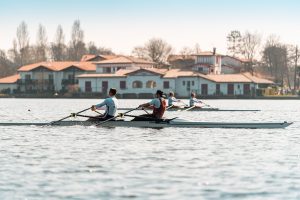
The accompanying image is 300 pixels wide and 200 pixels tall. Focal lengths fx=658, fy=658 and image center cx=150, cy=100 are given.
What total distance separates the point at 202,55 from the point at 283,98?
21.5 m

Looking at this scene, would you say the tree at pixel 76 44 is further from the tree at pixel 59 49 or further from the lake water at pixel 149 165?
the lake water at pixel 149 165

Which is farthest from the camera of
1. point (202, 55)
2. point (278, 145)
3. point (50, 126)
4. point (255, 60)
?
point (255, 60)

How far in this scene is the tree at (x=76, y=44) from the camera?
149637 millimetres

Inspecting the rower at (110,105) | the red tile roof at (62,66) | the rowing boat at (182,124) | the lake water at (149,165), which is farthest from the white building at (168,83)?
the lake water at (149,165)

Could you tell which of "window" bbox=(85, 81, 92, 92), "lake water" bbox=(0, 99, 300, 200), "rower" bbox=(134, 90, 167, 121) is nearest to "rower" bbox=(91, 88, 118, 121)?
"lake water" bbox=(0, 99, 300, 200)

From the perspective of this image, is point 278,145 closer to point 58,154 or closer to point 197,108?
point 58,154

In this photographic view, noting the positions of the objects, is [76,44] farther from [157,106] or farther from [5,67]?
[157,106]

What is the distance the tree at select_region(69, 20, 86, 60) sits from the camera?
149637mm

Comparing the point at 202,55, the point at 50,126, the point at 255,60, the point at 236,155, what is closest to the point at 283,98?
the point at 202,55

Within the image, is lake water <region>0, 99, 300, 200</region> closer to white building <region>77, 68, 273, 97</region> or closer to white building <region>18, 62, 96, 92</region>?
white building <region>77, 68, 273, 97</region>

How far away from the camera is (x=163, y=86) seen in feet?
393

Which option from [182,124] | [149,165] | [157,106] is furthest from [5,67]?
[149,165]

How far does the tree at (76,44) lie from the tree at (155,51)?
13046 mm

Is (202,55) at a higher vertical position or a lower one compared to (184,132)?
higher
